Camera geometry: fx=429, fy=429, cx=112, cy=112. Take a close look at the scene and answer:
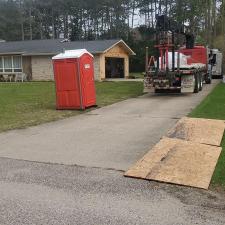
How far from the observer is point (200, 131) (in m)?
9.27

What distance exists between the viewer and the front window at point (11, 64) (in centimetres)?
Result: 3766

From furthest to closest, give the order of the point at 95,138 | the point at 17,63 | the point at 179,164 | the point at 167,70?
the point at 17,63 < the point at 167,70 < the point at 95,138 < the point at 179,164

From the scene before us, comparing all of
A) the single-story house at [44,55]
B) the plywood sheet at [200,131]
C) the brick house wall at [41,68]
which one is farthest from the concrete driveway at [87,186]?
the brick house wall at [41,68]

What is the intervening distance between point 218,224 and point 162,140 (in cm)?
395

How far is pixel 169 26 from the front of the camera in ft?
65.3

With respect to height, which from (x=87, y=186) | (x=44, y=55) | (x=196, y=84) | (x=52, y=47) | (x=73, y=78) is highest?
(x=52, y=47)

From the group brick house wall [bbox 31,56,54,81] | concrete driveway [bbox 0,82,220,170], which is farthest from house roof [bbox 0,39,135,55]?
concrete driveway [bbox 0,82,220,170]

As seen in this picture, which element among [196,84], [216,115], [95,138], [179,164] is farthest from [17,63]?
[179,164]

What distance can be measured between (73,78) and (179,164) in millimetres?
7814

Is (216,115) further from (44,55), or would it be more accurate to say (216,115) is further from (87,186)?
(44,55)

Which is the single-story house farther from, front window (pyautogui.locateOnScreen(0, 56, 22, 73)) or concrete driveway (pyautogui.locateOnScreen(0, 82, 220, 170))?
concrete driveway (pyautogui.locateOnScreen(0, 82, 220, 170))

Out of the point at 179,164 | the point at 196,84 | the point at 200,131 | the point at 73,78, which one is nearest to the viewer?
the point at 179,164

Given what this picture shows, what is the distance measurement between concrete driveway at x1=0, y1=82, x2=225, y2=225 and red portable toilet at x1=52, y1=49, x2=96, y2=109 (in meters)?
4.07

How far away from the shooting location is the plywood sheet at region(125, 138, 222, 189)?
593cm
